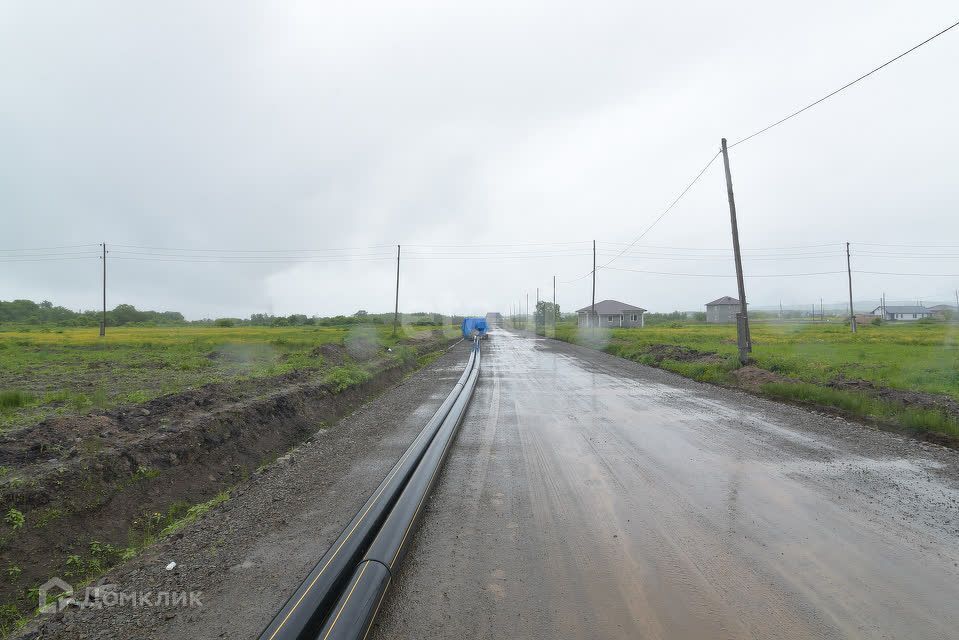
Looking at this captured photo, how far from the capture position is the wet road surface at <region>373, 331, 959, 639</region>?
2463mm

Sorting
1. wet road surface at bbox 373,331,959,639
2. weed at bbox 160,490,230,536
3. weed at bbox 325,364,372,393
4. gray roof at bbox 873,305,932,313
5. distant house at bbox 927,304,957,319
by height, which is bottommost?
weed at bbox 160,490,230,536

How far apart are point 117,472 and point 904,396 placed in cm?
1262

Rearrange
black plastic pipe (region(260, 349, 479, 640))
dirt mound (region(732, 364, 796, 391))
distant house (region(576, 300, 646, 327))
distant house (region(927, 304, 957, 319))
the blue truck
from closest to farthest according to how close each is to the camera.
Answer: black plastic pipe (region(260, 349, 479, 640)) < dirt mound (region(732, 364, 796, 391)) < the blue truck < distant house (region(927, 304, 957, 319)) < distant house (region(576, 300, 646, 327))

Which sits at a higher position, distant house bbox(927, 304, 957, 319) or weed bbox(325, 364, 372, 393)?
distant house bbox(927, 304, 957, 319)

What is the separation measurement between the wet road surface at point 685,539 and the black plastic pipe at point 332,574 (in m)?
0.34

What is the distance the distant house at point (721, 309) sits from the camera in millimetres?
72312

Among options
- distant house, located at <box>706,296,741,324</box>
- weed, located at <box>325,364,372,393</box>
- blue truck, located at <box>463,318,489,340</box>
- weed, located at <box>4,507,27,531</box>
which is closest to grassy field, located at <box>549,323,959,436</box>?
weed, located at <box>325,364,372,393</box>

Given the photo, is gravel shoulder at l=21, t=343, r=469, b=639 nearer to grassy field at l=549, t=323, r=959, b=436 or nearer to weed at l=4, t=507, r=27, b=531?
weed at l=4, t=507, r=27, b=531

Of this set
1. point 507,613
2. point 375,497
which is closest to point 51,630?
point 375,497

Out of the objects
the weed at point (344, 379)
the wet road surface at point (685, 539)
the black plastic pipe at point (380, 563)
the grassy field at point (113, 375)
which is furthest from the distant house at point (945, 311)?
the black plastic pipe at point (380, 563)

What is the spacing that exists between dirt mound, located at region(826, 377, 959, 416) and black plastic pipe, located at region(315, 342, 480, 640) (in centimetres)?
869

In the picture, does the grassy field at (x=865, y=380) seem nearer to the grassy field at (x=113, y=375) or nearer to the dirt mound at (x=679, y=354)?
the dirt mound at (x=679, y=354)

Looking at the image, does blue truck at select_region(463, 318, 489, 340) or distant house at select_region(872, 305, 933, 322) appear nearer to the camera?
blue truck at select_region(463, 318, 489, 340)

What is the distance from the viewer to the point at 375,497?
3.82 metres
